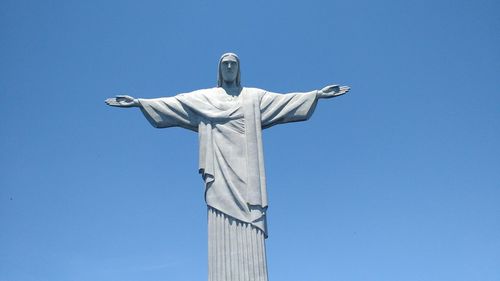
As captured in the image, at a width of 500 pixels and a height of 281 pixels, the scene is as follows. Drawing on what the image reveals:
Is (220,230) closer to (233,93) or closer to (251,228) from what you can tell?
(251,228)

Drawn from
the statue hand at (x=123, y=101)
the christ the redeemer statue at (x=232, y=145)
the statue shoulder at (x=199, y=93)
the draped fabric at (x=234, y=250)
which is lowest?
the draped fabric at (x=234, y=250)

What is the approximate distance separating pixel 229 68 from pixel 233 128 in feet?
5.41

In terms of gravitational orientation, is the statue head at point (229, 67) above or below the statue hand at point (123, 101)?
above

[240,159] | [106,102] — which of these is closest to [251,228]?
[240,159]

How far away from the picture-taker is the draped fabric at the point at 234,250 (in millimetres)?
13281

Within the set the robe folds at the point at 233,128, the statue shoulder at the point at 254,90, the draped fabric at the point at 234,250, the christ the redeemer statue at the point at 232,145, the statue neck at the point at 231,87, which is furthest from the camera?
the statue neck at the point at 231,87

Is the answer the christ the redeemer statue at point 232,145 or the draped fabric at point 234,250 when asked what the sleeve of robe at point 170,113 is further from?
the draped fabric at point 234,250

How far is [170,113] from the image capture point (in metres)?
15.0

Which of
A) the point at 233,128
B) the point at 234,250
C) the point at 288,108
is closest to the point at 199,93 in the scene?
the point at 233,128

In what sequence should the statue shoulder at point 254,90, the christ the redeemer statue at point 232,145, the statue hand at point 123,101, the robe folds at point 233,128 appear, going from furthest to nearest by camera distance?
the statue shoulder at point 254,90 < the statue hand at point 123,101 < the robe folds at point 233,128 < the christ the redeemer statue at point 232,145

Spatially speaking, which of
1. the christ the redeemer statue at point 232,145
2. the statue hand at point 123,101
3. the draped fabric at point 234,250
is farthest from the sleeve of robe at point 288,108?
the statue hand at point 123,101

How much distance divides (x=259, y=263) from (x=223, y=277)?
84 centimetres

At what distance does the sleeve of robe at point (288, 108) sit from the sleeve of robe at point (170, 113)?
169 cm

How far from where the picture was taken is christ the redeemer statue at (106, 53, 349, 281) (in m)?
13.5
